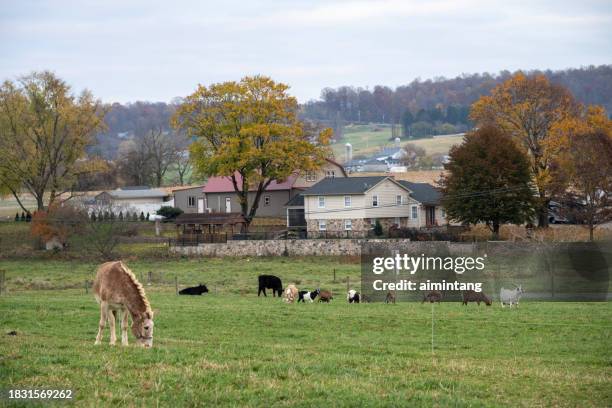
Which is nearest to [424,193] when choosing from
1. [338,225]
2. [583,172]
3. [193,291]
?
[338,225]

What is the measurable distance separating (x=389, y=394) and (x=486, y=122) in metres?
61.4

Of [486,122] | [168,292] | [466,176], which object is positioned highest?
[486,122]

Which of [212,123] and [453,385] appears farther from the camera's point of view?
[212,123]

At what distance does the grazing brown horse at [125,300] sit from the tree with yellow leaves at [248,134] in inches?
2150

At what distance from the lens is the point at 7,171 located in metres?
69.0

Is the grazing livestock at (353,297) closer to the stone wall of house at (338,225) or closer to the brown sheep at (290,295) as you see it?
the brown sheep at (290,295)

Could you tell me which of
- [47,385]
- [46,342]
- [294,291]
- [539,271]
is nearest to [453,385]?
[47,385]

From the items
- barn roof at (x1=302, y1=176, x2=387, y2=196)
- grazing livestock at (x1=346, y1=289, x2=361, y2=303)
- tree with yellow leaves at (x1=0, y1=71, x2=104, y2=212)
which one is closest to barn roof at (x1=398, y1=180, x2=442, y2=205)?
barn roof at (x1=302, y1=176, x2=387, y2=196)

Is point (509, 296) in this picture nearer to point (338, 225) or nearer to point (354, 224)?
point (354, 224)

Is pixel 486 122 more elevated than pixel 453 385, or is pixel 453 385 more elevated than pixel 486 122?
pixel 486 122

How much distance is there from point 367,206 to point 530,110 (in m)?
15.2

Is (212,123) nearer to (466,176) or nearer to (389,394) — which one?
→ (466,176)

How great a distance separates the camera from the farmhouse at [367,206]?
237 ft

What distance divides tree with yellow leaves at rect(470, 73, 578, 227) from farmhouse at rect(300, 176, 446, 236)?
834 centimetres
